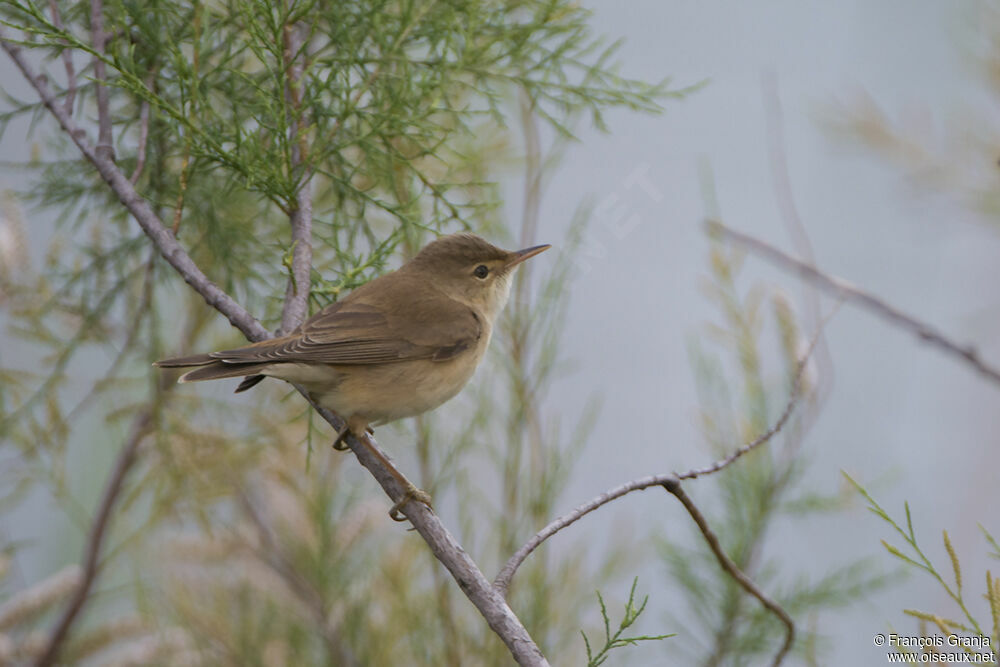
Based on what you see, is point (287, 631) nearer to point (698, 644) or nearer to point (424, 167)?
point (698, 644)

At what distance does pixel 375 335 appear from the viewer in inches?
93.9

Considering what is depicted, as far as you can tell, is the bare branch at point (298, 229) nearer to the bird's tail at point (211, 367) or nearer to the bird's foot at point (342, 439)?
the bird's tail at point (211, 367)

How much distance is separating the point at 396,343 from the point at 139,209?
2.43 ft

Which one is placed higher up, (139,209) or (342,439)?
(139,209)

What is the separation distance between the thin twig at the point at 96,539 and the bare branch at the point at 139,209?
880 mm

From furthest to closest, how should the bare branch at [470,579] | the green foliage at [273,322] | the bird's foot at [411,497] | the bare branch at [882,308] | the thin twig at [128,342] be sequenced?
the thin twig at [128,342]
the green foliage at [273,322]
the bird's foot at [411,497]
the bare branch at [882,308]
the bare branch at [470,579]

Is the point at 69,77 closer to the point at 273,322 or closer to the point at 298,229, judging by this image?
the point at 298,229

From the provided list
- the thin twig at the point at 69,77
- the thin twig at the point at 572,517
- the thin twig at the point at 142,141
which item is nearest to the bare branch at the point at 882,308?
the thin twig at the point at 572,517

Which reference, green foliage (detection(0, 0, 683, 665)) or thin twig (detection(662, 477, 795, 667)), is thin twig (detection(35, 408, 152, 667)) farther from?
thin twig (detection(662, 477, 795, 667))

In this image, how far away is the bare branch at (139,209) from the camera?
6.19 ft

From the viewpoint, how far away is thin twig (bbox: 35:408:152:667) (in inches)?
95.7

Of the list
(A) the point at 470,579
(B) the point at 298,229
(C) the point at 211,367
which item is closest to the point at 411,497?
(A) the point at 470,579

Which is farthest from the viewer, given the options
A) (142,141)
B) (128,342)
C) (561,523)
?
(128,342)

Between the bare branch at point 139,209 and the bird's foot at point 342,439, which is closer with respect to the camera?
the bare branch at point 139,209
